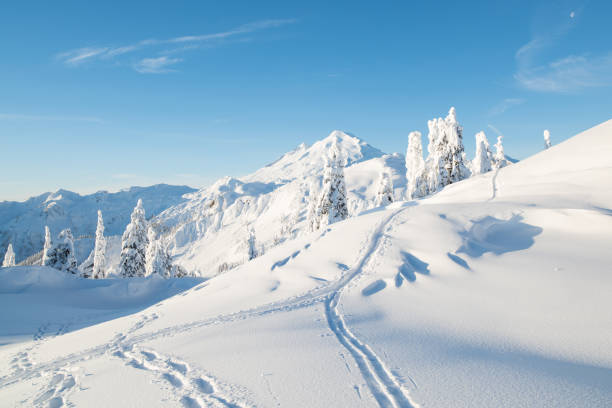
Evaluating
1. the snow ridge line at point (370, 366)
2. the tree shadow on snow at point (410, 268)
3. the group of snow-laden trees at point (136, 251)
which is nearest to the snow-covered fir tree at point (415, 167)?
the tree shadow on snow at point (410, 268)

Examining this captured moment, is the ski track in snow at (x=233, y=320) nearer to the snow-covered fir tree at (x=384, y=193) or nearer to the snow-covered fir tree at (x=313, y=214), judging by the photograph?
the snow-covered fir tree at (x=313, y=214)

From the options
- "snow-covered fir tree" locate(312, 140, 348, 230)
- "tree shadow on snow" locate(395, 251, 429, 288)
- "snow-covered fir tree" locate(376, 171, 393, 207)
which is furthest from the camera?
"snow-covered fir tree" locate(376, 171, 393, 207)

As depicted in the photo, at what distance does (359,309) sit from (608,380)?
16.3 ft

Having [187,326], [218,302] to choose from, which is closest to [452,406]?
[187,326]

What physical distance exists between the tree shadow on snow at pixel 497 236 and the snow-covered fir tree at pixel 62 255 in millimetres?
38592

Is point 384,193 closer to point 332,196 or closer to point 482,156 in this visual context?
point 332,196

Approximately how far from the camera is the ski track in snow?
4848 mm

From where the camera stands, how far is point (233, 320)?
8727mm

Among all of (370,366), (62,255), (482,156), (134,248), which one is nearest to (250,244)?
(134,248)

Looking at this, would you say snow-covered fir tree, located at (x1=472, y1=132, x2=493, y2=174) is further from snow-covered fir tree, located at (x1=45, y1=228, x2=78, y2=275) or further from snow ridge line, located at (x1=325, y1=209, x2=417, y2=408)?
snow-covered fir tree, located at (x1=45, y1=228, x2=78, y2=275)

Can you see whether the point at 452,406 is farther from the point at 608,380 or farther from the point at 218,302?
the point at 218,302

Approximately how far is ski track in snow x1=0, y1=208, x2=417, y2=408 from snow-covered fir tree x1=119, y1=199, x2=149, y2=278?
2464 cm

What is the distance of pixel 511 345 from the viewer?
613 centimetres

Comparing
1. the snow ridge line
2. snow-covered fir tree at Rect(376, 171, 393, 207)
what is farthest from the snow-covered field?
snow-covered fir tree at Rect(376, 171, 393, 207)
